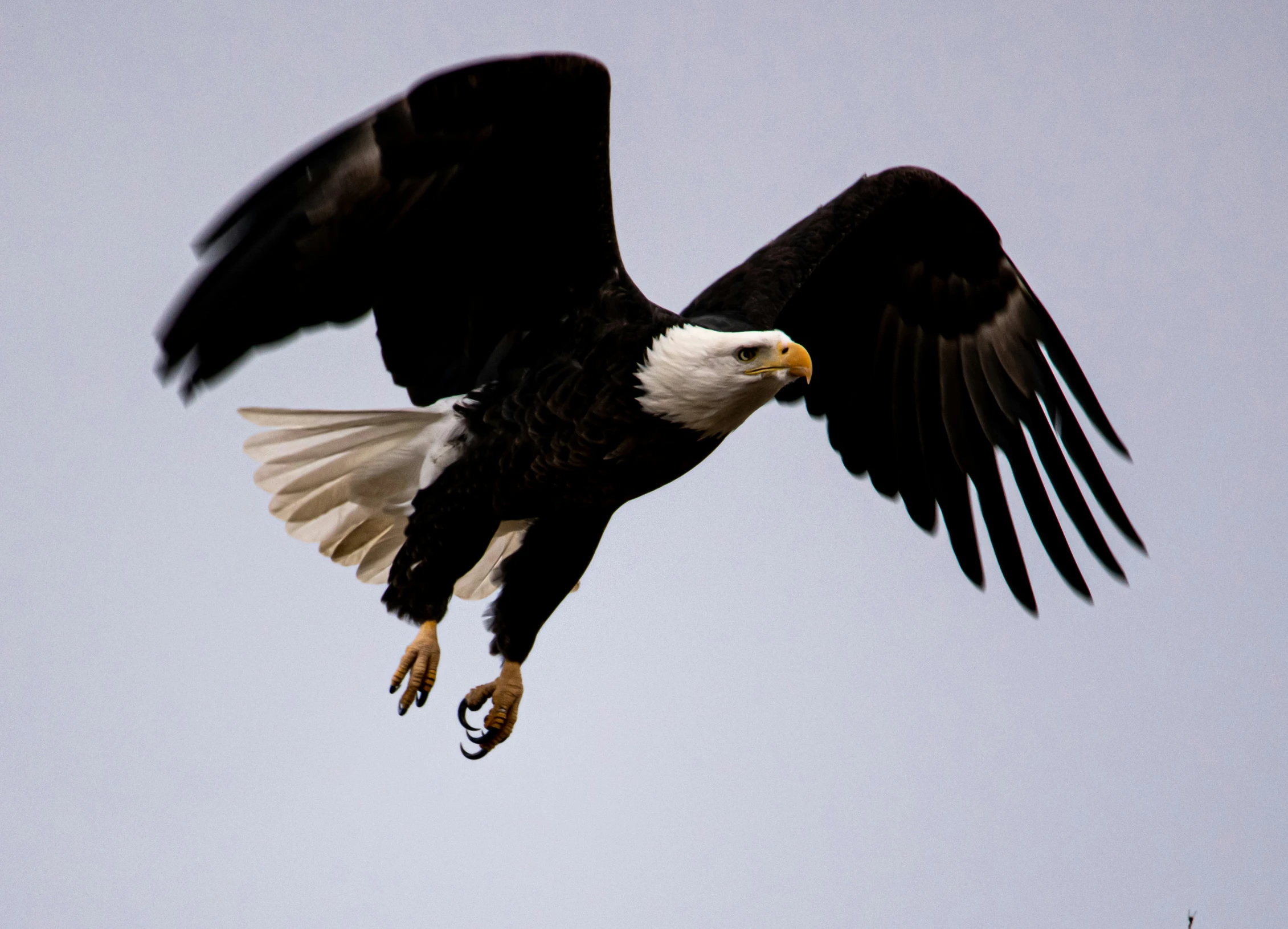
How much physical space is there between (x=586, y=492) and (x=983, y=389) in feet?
6.27

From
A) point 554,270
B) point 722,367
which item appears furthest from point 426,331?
point 722,367

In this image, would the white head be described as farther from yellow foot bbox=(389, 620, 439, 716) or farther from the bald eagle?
yellow foot bbox=(389, 620, 439, 716)

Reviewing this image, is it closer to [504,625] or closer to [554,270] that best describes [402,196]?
[554,270]

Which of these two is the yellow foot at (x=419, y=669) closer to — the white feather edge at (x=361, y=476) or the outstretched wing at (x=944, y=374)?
the white feather edge at (x=361, y=476)

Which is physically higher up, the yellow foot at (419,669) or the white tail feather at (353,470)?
the white tail feather at (353,470)

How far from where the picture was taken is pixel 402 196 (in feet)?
14.9

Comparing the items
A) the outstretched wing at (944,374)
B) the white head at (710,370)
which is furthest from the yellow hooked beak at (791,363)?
the outstretched wing at (944,374)

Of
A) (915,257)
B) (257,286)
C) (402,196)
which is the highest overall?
(915,257)

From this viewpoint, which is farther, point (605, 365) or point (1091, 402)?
point (1091, 402)

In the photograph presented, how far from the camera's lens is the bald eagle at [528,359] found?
4.42m

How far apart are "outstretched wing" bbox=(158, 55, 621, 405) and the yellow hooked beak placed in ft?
1.75

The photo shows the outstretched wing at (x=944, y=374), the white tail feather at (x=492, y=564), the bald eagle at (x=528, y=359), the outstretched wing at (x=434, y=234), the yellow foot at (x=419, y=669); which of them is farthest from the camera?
the outstretched wing at (x=944, y=374)

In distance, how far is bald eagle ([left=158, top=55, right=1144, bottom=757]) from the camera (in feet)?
14.5

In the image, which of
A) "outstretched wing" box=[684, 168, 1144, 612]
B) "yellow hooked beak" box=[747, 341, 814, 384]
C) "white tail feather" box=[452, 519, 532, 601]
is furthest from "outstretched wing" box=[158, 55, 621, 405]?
"outstretched wing" box=[684, 168, 1144, 612]
